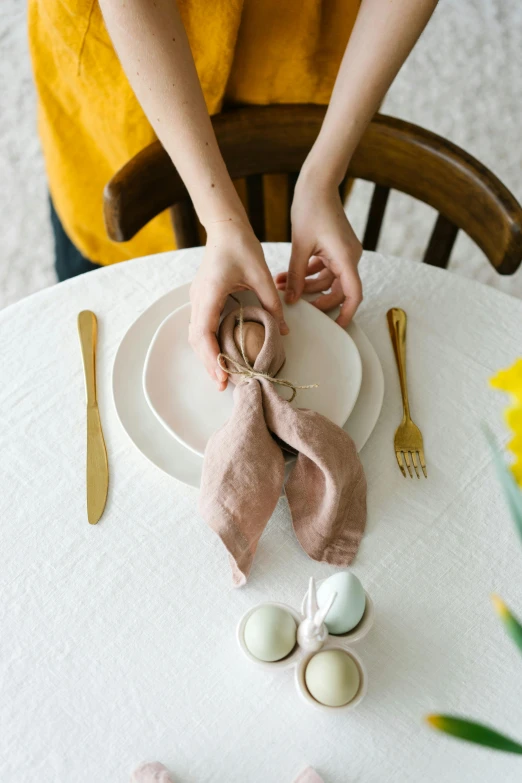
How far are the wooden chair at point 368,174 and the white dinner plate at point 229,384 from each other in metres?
0.22

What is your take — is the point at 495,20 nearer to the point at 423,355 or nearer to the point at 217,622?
the point at 423,355

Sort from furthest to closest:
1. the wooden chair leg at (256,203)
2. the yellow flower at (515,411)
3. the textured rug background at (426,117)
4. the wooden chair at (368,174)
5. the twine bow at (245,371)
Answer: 1. the textured rug background at (426,117)
2. the wooden chair leg at (256,203)
3. the wooden chair at (368,174)
4. the twine bow at (245,371)
5. the yellow flower at (515,411)

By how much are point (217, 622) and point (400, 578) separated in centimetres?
17

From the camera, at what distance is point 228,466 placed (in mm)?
608

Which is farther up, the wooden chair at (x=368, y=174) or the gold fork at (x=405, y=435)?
the wooden chair at (x=368, y=174)

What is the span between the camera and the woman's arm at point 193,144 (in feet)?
2.37

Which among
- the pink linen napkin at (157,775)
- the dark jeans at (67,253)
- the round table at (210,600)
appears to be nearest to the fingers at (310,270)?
the round table at (210,600)

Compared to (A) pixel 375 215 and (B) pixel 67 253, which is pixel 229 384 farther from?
(B) pixel 67 253

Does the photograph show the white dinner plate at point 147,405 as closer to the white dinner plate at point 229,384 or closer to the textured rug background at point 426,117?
the white dinner plate at point 229,384

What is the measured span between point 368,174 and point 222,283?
35cm

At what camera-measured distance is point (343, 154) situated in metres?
0.84

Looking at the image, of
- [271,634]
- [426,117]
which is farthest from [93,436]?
[426,117]

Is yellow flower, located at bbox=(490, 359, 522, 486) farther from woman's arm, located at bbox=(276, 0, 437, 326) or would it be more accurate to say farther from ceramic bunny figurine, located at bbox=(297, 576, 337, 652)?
woman's arm, located at bbox=(276, 0, 437, 326)

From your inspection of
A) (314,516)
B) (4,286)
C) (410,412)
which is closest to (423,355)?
(410,412)
